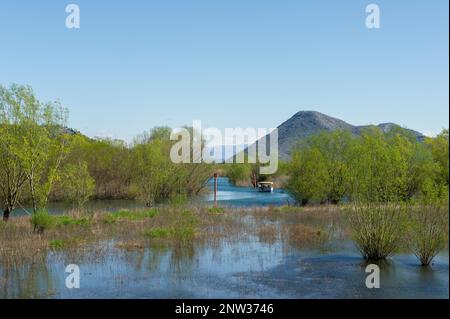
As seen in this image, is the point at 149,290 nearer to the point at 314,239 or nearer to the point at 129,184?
the point at 314,239

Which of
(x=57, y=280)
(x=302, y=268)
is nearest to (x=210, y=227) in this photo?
(x=302, y=268)

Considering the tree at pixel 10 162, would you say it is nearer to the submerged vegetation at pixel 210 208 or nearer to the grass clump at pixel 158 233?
the submerged vegetation at pixel 210 208

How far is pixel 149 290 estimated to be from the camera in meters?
11.9

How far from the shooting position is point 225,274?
1362 cm

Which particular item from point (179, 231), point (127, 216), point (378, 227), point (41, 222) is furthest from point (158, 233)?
point (378, 227)

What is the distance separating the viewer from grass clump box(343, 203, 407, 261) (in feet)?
49.6

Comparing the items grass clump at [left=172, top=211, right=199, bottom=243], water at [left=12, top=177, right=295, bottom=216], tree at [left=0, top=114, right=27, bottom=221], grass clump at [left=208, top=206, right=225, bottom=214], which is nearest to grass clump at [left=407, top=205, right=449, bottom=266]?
grass clump at [left=172, top=211, right=199, bottom=243]

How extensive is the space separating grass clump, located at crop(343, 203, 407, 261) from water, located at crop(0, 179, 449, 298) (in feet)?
1.50

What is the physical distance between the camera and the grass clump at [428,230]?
550 inches

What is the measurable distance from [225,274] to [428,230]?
6.37m

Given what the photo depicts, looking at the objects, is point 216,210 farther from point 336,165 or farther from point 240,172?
point 240,172

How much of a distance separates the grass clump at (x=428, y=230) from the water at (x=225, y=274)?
46cm

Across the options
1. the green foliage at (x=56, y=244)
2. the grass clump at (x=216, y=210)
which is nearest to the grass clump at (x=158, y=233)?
the green foliage at (x=56, y=244)
